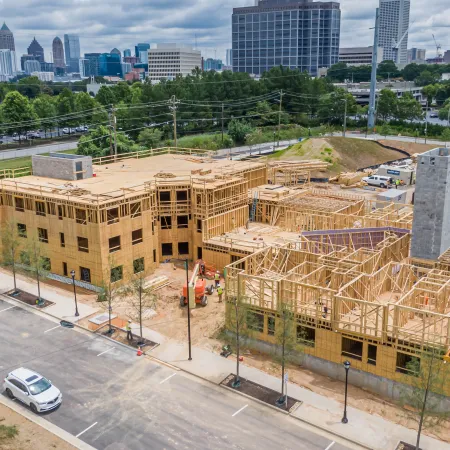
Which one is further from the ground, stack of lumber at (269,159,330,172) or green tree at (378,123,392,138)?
green tree at (378,123,392,138)

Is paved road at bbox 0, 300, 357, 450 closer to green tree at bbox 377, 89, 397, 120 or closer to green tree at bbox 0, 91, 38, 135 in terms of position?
green tree at bbox 0, 91, 38, 135

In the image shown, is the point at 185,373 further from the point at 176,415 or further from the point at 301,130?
the point at 301,130

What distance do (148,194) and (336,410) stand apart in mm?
25481

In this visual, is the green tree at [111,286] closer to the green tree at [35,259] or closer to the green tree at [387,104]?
the green tree at [35,259]

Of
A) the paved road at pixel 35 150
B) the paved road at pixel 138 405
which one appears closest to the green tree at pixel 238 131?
the paved road at pixel 35 150

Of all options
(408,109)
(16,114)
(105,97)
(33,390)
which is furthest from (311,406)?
(105,97)

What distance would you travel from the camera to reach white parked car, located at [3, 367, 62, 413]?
2694 cm

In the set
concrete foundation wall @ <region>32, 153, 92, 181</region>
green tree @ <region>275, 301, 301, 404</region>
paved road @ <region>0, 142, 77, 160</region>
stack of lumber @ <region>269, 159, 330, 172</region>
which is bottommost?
green tree @ <region>275, 301, 301, 404</region>

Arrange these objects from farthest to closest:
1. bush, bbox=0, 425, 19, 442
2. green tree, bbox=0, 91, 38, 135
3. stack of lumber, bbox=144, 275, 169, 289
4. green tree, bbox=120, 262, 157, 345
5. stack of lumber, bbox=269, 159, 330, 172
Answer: green tree, bbox=0, 91, 38, 135 → stack of lumber, bbox=269, 159, 330, 172 → stack of lumber, bbox=144, 275, 169, 289 → green tree, bbox=120, 262, 157, 345 → bush, bbox=0, 425, 19, 442

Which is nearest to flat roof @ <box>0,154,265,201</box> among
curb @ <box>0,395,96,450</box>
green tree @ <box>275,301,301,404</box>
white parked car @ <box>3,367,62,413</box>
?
white parked car @ <box>3,367,62,413</box>

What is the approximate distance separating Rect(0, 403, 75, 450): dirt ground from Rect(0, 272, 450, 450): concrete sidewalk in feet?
28.7

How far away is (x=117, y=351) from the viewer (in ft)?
110

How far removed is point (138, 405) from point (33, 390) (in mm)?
5480

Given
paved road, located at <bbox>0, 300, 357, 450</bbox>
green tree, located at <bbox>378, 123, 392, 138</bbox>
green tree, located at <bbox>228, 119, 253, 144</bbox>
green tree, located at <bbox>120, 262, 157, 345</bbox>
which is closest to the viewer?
paved road, located at <bbox>0, 300, 357, 450</bbox>
